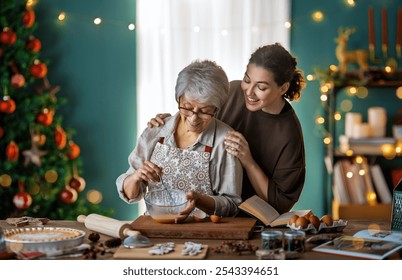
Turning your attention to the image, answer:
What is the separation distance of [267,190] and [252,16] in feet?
7.97

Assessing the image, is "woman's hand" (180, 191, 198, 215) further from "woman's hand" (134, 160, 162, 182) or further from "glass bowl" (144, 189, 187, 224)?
"woman's hand" (134, 160, 162, 182)

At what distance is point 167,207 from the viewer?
91.0 inches

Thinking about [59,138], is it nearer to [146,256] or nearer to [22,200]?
[22,200]

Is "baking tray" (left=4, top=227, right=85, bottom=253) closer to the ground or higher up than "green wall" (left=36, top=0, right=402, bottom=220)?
closer to the ground

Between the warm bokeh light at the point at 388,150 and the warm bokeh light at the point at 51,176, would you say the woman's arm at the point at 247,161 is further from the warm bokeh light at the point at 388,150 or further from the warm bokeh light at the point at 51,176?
the warm bokeh light at the point at 388,150

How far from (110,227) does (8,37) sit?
2.45m

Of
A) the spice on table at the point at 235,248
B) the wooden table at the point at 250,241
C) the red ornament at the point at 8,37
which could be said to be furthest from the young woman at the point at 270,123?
the red ornament at the point at 8,37

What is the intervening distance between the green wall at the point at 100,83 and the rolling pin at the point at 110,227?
265 cm

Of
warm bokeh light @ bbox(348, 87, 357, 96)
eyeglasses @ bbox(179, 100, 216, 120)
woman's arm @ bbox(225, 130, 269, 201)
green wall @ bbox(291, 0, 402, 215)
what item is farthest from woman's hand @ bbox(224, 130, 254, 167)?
warm bokeh light @ bbox(348, 87, 357, 96)

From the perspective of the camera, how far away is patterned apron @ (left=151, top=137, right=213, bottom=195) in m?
2.65

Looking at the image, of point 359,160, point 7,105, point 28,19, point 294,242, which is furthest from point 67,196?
point 294,242

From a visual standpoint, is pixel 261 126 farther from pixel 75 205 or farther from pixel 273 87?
pixel 75 205

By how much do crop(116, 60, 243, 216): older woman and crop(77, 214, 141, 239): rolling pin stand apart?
29cm

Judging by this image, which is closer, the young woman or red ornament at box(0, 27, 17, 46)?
the young woman
